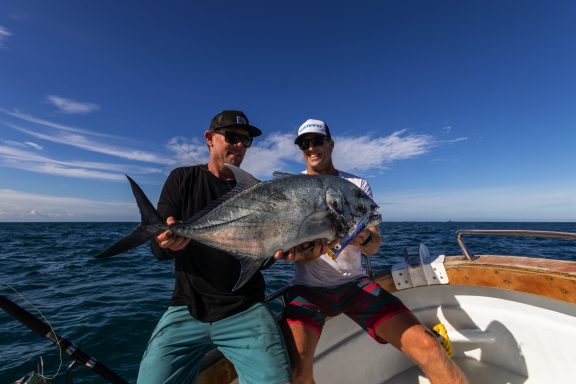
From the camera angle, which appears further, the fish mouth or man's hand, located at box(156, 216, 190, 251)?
the fish mouth

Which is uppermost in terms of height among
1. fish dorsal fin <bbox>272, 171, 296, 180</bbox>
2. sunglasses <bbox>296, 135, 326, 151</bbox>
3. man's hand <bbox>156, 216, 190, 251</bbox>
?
sunglasses <bbox>296, 135, 326, 151</bbox>

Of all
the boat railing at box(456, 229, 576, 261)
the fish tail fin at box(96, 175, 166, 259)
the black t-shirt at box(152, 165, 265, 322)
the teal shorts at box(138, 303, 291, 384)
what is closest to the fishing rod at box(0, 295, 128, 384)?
the teal shorts at box(138, 303, 291, 384)

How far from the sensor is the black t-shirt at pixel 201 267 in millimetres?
2881

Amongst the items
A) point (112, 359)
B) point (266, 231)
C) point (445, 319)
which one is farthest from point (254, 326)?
point (112, 359)

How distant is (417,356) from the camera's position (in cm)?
308

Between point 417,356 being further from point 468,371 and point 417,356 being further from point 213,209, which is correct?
point 213,209

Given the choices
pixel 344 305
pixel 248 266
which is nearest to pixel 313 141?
pixel 248 266

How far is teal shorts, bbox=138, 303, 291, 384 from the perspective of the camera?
260 centimetres

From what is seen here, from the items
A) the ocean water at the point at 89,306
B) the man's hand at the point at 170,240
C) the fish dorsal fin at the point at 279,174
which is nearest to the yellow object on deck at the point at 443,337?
the ocean water at the point at 89,306

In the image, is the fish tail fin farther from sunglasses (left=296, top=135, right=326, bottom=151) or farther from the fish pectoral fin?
sunglasses (left=296, top=135, right=326, bottom=151)

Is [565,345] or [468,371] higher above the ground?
[565,345]

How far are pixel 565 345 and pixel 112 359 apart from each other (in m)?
6.92

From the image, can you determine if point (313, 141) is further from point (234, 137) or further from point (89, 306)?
point (89, 306)

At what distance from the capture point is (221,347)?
2848 millimetres
